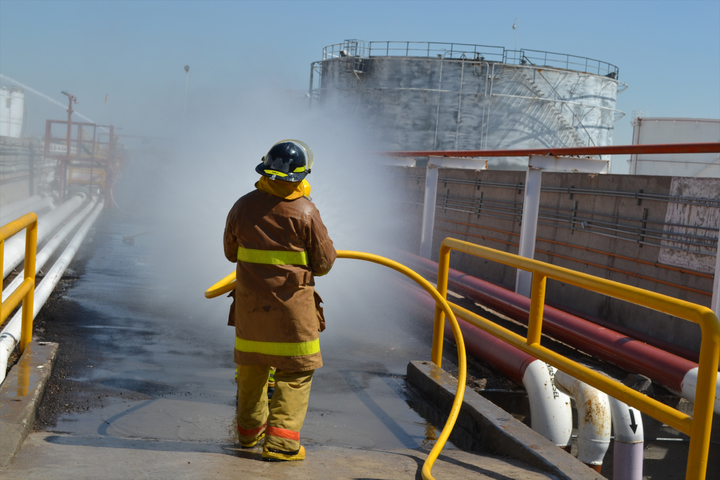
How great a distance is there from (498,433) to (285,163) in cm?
203

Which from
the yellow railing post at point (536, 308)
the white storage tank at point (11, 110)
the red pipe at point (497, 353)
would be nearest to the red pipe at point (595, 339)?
the red pipe at point (497, 353)

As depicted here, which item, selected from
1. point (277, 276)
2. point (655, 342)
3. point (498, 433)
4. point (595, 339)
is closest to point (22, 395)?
point (277, 276)

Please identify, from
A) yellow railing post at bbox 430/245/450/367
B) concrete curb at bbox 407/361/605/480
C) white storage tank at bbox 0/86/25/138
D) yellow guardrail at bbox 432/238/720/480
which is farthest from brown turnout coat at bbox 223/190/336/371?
white storage tank at bbox 0/86/25/138

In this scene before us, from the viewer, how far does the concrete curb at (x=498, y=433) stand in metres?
3.42

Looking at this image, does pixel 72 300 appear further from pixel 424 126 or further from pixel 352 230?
pixel 424 126

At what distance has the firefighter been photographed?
3.34 m

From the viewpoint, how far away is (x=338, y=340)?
673cm

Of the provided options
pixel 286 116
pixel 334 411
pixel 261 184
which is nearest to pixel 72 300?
pixel 334 411

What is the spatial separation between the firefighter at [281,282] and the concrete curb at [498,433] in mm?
1237

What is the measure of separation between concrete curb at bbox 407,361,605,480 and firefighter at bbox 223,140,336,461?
1237 millimetres

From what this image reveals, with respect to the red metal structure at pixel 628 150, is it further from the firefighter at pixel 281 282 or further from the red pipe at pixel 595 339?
the firefighter at pixel 281 282

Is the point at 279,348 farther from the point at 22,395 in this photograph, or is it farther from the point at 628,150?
Answer: the point at 628,150

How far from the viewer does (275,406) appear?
337 cm

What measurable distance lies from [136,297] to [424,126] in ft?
63.1
